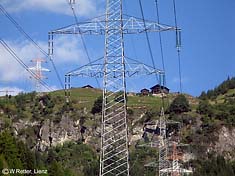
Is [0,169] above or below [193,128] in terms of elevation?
below

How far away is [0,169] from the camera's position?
49375 millimetres

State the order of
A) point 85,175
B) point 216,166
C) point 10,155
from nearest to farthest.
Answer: point 10,155, point 85,175, point 216,166

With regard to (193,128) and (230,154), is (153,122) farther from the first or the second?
(230,154)

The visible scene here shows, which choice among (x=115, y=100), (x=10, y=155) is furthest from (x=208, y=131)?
(x=115, y=100)

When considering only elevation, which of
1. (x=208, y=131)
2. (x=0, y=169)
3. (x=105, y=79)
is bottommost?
(x=0, y=169)

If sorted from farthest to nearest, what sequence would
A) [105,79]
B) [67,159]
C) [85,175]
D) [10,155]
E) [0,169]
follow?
[67,159], [85,175], [10,155], [0,169], [105,79]

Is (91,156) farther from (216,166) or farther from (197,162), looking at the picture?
(216,166)

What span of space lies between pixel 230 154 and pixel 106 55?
173440 mm

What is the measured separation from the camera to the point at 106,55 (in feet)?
99.4

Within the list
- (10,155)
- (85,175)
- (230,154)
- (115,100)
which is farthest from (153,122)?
(115,100)

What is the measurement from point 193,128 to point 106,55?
17055cm

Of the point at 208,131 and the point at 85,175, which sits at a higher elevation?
the point at 208,131

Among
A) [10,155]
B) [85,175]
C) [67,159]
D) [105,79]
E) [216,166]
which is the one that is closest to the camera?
[105,79]

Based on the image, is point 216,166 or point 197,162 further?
point 197,162
